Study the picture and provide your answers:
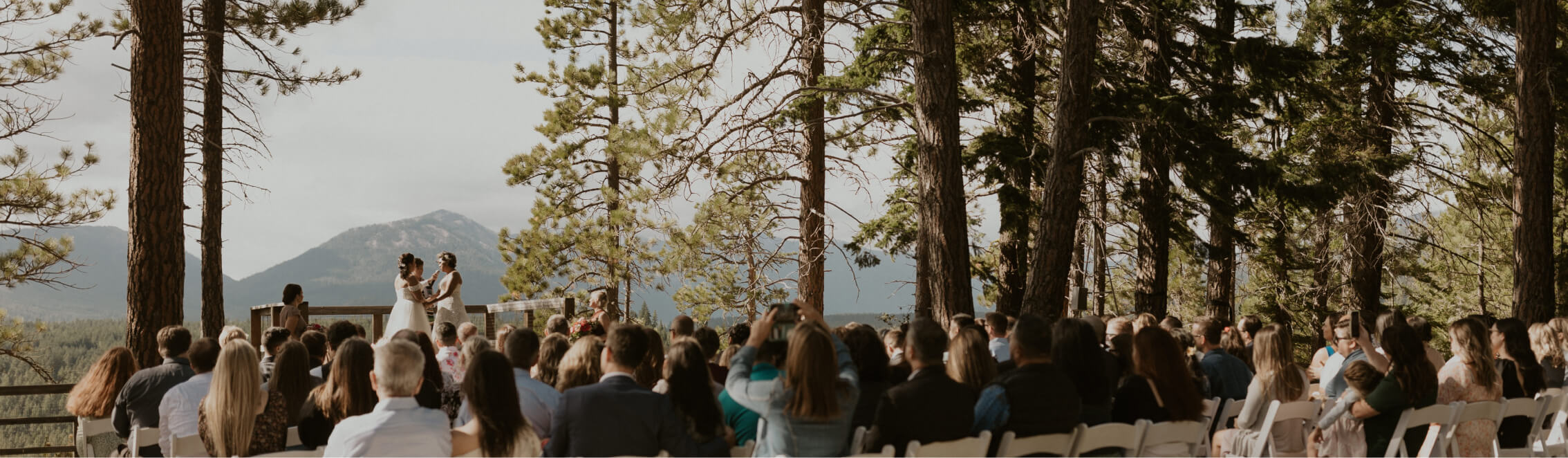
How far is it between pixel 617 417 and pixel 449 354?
279cm

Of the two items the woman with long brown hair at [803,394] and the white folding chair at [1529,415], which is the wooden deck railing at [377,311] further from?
the white folding chair at [1529,415]

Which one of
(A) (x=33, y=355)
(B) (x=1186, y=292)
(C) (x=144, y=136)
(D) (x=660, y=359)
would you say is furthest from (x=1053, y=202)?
(B) (x=1186, y=292)

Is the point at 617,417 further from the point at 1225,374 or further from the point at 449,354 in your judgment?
the point at 1225,374

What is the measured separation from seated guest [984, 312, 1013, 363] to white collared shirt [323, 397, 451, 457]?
4378 millimetres

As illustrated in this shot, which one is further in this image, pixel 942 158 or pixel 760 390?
pixel 942 158

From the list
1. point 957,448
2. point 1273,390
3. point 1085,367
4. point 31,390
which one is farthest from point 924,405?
point 31,390

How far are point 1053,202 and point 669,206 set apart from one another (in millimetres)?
4688

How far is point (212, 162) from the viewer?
658 inches

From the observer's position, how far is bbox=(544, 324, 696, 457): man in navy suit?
13.6 feet

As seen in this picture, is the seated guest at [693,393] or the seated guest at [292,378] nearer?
the seated guest at [693,393]

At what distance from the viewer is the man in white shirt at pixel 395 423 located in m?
3.79

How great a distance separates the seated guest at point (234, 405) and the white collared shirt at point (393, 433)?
83cm

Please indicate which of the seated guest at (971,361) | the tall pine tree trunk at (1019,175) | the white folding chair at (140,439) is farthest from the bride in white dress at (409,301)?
the seated guest at (971,361)

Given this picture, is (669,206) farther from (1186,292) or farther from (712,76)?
(1186,292)
